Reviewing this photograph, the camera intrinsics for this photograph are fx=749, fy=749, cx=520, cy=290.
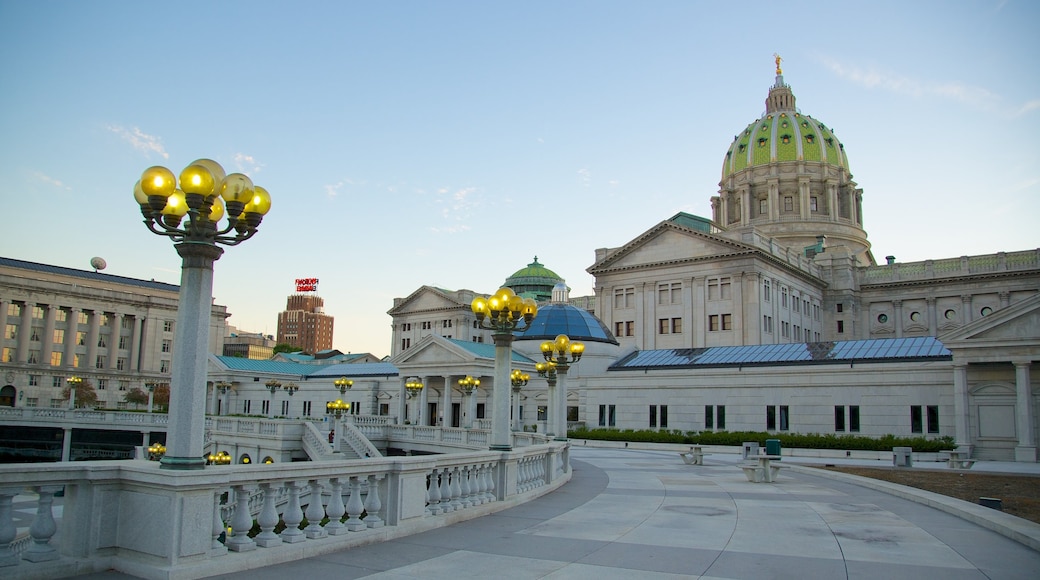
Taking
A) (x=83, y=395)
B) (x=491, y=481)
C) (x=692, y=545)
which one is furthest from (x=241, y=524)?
(x=83, y=395)

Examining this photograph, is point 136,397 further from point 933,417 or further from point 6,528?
point 6,528

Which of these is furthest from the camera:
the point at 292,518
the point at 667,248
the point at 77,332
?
the point at 77,332

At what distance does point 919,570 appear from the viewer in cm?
1105

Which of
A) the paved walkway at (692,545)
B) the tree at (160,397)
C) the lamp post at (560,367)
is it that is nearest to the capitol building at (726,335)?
the tree at (160,397)

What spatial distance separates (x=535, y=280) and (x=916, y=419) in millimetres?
94226

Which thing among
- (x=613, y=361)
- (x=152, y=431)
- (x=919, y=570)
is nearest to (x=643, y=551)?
(x=919, y=570)

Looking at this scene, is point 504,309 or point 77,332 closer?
point 504,309

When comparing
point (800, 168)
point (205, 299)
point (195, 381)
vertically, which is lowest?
point (195, 381)

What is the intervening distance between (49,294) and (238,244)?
12333cm

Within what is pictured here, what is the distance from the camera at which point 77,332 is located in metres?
118

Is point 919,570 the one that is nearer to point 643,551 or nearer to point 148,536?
point 643,551

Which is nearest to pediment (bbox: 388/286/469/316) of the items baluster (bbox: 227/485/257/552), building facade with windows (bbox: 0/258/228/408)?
building facade with windows (bbox: 0/258/228/408)

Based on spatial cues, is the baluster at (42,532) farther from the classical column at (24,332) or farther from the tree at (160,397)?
the classical column at (24,332)

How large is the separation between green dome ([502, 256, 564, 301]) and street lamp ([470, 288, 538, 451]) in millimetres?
111899
